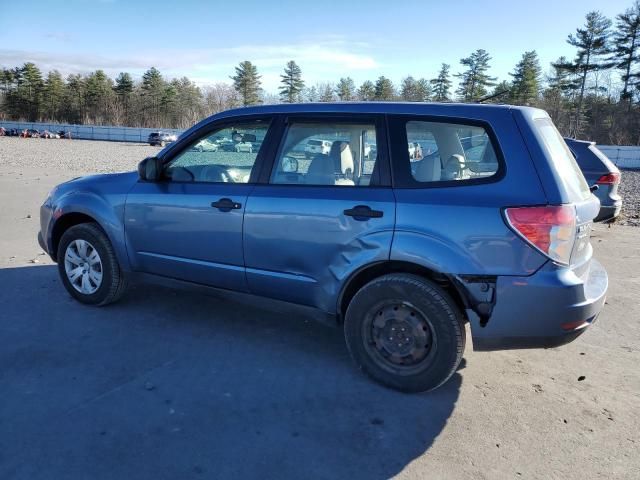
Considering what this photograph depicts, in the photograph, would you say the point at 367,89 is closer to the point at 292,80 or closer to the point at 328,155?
the point at 292,80

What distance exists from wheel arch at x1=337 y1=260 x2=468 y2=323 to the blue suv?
0.01 meters

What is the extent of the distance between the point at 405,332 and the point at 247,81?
268 ft

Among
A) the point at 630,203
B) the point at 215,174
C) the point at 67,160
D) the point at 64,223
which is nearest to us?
the point at 215,174

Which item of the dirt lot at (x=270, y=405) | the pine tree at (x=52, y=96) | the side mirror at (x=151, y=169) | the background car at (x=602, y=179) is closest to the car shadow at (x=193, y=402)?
the dirt lot at (x=270, y=405)

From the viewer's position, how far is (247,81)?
80.5 metres

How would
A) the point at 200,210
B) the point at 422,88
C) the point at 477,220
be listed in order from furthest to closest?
the point at 422,88, the point at 200,210, the point at 477,220

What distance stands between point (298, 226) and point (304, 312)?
0.66 metres

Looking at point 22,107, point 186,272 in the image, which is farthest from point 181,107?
point 186,272

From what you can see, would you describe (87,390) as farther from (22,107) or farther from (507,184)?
(22,107)

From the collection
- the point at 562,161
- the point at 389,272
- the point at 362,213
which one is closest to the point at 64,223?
the point at 362,213

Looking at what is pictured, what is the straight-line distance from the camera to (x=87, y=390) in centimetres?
341

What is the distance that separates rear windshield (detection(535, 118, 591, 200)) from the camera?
322 centimetres

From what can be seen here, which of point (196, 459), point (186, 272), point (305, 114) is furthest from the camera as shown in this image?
point (186, 272)

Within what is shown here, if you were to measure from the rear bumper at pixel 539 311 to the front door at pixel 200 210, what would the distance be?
1.88 m
